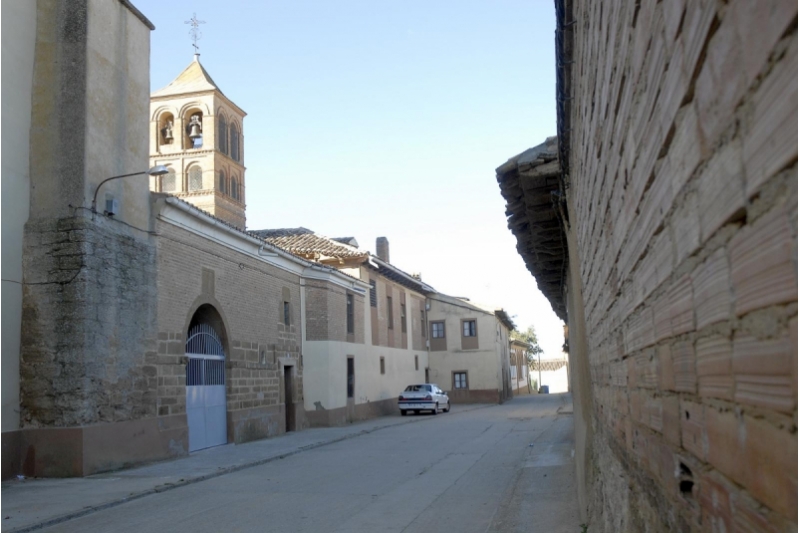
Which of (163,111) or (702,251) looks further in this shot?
(163,111)

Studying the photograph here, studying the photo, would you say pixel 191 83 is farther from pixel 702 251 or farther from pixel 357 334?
pixel 702 251

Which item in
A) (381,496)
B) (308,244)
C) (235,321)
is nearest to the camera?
(381,496)

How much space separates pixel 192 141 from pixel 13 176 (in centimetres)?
3943

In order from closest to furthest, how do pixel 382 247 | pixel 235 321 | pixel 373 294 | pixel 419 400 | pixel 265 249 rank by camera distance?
pixel 235 321, pixel 265 249, pixel 419 400, pixel 373 294, pixel 382 247

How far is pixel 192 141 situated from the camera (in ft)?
172

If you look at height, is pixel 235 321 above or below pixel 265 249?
below

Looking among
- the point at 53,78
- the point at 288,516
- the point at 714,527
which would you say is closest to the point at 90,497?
the point at 288,516

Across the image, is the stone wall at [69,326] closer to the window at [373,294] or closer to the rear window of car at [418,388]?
the window at [373,294]

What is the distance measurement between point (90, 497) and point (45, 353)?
3670 millimetres

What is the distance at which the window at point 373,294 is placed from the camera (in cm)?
3583

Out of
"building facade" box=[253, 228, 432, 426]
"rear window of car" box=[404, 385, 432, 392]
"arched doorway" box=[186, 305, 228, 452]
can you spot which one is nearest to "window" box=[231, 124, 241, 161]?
"building facade" box=[253, 228, 432, 426]

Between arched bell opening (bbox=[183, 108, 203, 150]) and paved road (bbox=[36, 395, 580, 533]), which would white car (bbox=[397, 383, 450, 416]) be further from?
arched bell opening (bbox=[183, 108, 203, 150])

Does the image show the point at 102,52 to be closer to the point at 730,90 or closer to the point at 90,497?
the point at 90,497

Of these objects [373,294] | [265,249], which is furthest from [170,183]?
[265,249]
